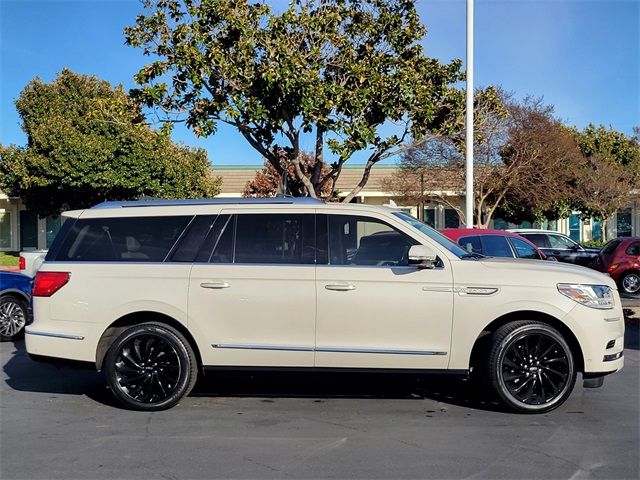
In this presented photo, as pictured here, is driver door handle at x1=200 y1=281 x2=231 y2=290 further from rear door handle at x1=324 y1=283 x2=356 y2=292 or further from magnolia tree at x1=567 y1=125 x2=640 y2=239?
magnolia tree at x1=567 y1=125 x2=640 y2=239

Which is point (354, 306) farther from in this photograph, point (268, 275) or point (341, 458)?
point (341, 458)

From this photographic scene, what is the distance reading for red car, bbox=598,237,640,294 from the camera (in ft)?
52.2

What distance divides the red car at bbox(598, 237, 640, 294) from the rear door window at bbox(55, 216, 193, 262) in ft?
43.6

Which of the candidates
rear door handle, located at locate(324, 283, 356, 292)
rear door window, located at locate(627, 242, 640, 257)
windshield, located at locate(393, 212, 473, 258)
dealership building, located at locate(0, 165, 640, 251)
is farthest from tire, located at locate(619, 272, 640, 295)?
dealership building, located at locate(0, 165, 640, 251)

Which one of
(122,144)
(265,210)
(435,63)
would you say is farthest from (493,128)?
(265,210)

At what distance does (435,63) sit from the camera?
562 inches

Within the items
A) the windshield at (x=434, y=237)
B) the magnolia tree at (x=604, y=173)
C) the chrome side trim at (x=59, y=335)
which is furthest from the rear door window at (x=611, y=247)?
the chrome side trim at (x=59, y=335)

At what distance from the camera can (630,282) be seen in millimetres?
16031

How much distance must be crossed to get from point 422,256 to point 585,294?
156 centimetres

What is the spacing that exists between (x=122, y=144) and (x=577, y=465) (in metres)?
25.2

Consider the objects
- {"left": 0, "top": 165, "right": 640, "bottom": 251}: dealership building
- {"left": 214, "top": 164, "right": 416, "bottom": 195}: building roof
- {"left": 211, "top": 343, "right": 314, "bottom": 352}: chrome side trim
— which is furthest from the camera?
{"left": 214, "top": 164, "right": 416, "bottom": 195}: building roof

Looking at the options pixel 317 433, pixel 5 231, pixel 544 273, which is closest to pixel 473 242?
pixel 544 273

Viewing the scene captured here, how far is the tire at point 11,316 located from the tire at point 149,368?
490 centimetres

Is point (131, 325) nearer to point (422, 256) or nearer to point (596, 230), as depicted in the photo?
point (422, 256)
